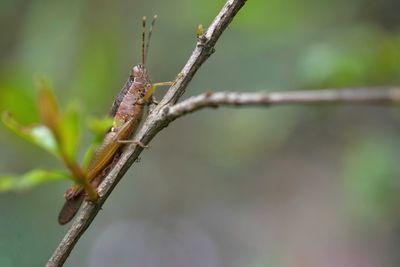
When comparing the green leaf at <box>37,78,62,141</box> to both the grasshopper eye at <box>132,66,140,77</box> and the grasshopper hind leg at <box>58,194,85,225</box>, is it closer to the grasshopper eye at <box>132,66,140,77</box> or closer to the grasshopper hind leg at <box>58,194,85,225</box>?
the grasshopper hind leg at <box>58,194,85,225</box>

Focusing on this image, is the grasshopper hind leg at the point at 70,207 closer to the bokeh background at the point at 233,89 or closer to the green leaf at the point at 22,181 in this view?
the bokeh background at the point at 233,89

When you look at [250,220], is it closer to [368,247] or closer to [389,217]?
[368,247]

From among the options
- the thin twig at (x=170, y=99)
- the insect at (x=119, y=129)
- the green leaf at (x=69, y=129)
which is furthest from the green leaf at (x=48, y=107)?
the insect at (x=119, y=129)

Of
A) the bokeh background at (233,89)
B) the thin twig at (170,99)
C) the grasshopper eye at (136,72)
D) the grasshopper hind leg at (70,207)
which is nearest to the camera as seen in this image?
the thin twig at (170,99)

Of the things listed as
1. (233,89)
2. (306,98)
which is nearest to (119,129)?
(306,98)

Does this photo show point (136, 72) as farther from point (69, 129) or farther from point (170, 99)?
point (69, 129)

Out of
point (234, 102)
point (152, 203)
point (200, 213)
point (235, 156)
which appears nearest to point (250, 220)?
point (200, 213)
